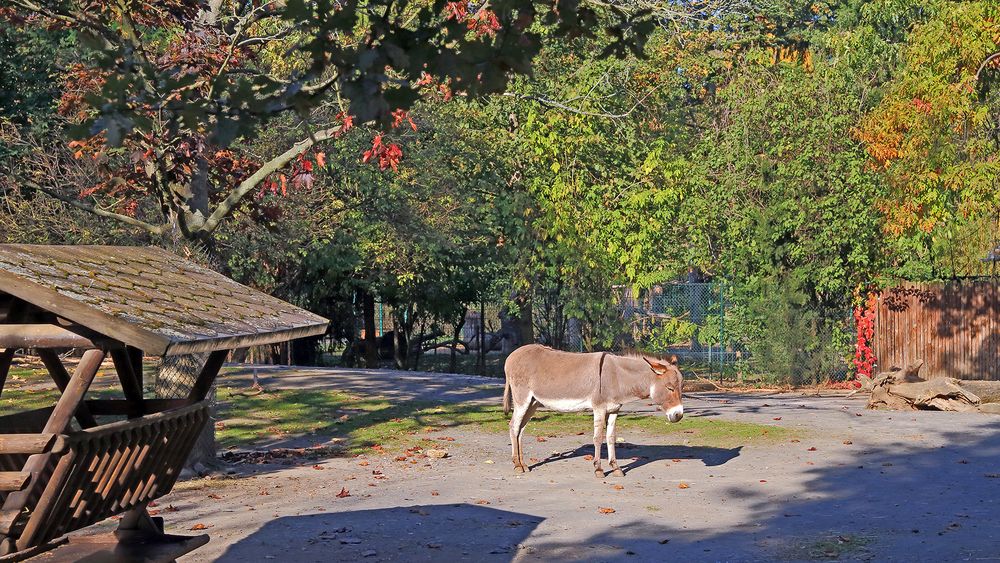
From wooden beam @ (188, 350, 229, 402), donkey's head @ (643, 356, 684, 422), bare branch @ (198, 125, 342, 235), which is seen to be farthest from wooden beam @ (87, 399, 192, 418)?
donkey's head @ (643, 356, 684, 422)

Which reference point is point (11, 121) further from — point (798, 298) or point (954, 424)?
point (954, 424)

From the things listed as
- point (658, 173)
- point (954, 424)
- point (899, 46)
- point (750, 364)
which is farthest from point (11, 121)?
point (899, 46)

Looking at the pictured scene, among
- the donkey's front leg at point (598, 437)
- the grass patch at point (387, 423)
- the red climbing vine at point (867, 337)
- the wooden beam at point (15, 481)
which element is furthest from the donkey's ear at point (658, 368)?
the red climbing vine at point (867, 337)

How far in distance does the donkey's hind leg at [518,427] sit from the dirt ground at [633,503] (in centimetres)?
31

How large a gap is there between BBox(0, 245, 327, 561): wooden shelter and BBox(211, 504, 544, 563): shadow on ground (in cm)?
166

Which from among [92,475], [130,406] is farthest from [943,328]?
[92,475]

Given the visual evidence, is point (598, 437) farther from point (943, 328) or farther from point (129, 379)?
point (943, 328)

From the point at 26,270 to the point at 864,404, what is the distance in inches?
770

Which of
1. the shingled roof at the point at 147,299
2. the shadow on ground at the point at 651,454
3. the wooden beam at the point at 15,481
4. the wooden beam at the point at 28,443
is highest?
the shingled roof at the point at 147,299

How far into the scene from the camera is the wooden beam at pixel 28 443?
274 inches

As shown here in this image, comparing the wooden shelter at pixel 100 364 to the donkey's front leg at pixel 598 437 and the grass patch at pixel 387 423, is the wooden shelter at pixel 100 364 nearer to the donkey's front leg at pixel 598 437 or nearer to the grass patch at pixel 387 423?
the donkey's front leg at pixel 598 437

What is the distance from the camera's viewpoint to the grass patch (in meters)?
18.9

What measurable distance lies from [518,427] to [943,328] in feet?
54.6

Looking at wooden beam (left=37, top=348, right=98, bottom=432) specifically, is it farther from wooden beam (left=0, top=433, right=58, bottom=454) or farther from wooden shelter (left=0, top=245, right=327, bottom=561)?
wooden beam (left=0, top=433, right=58, bottom=454)
